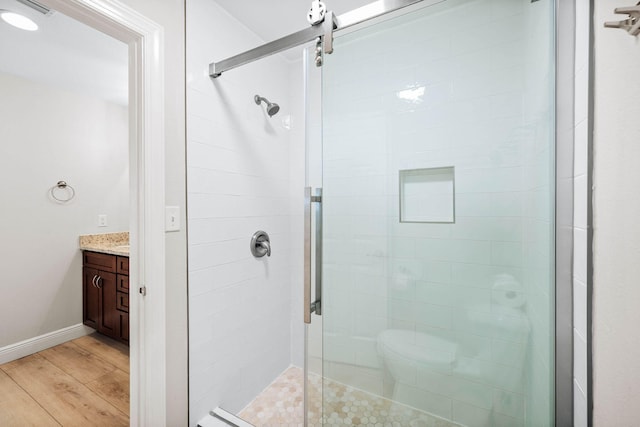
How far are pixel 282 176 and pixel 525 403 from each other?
1.79 m

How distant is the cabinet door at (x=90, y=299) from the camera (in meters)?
2.60

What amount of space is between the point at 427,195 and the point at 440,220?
11 cm

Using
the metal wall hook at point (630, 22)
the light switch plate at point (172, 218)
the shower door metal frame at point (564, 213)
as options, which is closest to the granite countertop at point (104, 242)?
the light switch plate at point (172, 218)

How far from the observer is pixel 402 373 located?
1172 millimetres

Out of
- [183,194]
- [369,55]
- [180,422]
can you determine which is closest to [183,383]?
[180,422]

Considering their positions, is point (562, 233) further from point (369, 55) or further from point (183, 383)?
point (183, 383)

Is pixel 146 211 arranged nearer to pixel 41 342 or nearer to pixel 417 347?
pixel 417 347

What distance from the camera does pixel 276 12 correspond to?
1641mm

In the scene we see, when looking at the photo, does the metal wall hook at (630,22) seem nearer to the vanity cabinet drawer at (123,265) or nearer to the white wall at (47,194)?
the vanity cabinet drawer at (123,265)

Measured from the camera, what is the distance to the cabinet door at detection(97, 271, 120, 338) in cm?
242

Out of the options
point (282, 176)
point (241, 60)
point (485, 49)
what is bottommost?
point (282, 176)

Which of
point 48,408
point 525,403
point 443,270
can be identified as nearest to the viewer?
point 525,403

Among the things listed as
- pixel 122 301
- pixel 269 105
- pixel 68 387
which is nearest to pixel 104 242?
pixel 122 301

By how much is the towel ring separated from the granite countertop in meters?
0.39
